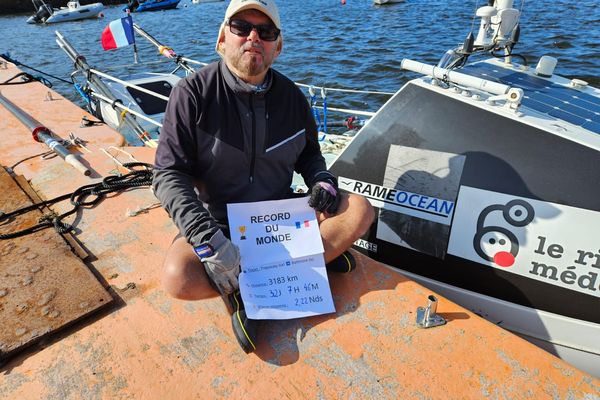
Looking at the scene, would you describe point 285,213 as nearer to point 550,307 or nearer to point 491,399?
point 491,399

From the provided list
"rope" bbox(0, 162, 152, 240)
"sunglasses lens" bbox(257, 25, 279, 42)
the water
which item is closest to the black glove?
"sunglasses lens" bbox(257, 25, 279, 42)

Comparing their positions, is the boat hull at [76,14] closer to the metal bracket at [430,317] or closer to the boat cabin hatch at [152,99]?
the boat cabin hatch at [152,99]

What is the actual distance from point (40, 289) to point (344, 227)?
75.8 inches

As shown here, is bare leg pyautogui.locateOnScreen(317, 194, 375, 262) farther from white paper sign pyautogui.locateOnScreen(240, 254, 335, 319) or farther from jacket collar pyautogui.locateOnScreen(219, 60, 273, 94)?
jacket collar pyautogui.locateOnScreen(219, 60, 273, 94)

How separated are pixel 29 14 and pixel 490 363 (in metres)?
52.5

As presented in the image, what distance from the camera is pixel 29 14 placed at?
135 ft

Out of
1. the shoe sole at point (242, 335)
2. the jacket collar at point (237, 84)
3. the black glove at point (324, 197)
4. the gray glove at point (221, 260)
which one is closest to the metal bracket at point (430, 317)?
the black glove at point (324, 197)

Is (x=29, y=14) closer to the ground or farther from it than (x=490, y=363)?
closer to the ground

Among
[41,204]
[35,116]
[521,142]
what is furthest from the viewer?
[35,116]

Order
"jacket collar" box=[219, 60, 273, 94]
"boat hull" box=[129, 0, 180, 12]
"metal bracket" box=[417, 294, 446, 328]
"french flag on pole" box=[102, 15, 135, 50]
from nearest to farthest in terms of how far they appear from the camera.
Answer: "metal bracket" box=[417, 294, 446, 328], "jacket collar" box=[219, 60, 273, 94], "french flag on pole" box=[102, 15, 135, 50], "boat hull" box=[129, 0, 180, 12]

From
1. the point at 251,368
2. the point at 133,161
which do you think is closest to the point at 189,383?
the point at 251,368

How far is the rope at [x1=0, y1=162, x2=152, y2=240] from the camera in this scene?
10.2ft

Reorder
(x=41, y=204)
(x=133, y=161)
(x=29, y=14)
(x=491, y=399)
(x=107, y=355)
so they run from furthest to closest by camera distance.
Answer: (x=29, y=14)
(x=133, y=161)
(x=41, y=204)
(x=107, y=355)
(x=491, y=399)

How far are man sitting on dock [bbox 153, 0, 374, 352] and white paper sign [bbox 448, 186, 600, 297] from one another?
2.08ft
